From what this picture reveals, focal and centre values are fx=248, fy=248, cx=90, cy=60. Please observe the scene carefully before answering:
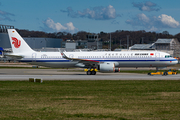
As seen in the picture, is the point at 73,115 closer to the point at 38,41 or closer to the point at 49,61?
the point at 49,61

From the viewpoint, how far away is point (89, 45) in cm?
18012

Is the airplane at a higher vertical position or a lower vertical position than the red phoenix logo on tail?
lower

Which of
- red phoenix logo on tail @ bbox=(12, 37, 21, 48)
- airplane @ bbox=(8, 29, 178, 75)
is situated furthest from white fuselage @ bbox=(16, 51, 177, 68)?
red phoenix logo on tail @ bbox=(12, 37, 21, 48)

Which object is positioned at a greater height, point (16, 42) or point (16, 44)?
point (16, 42)

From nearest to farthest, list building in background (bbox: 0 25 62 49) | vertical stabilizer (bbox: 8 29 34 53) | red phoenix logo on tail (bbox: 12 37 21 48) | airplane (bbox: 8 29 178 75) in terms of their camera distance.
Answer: airplane (bbox: 8 29 178 75)
vertical stabilizer (bbox: 8 29 34 53)
red phoenix logo on tail (bbox: 12 37 21 48)
building in background (bbox: 0 25 62 49)

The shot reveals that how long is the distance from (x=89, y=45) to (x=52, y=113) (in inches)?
6605

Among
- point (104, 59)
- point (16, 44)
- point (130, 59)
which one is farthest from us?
point (16, 44)

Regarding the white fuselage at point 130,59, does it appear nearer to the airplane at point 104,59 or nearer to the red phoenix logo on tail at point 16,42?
the airplane at point 104,59

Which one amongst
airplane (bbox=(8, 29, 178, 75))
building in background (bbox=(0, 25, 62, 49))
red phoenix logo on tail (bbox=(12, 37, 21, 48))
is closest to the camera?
airplane (bbox=(8, 29, 178, 75))

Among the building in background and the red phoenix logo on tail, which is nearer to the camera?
the red phoenix logo on tail

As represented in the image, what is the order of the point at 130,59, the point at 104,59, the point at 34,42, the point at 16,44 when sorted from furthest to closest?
the point at 34,42, the point at 16,44, the point at 104,59, the point at 130,59

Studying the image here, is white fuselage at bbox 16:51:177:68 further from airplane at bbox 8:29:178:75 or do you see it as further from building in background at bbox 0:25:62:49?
building in background at bbox 0:25:62:49

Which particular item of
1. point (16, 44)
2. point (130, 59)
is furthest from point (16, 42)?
point (130, 59)

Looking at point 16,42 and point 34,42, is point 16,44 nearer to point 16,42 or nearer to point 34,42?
point 16,42
